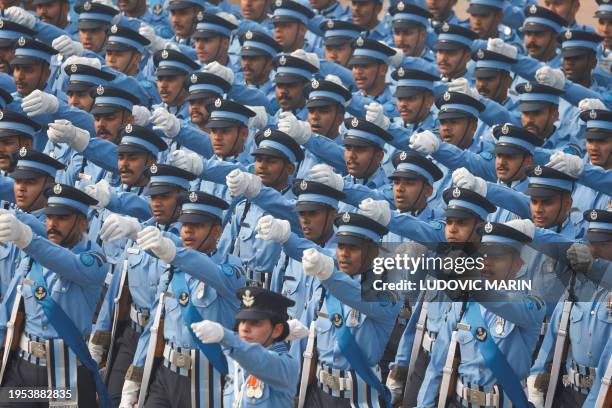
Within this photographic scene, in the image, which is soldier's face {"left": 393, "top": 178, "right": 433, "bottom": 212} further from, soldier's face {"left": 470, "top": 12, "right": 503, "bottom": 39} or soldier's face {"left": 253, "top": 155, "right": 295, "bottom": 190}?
soldier's face {"left": 470, "top": 12, "right": 503, "bottom": 39}

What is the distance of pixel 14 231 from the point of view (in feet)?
44.8

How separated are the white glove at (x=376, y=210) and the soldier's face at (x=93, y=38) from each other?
7.08 m

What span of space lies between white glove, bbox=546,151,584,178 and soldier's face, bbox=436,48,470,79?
4027 mm

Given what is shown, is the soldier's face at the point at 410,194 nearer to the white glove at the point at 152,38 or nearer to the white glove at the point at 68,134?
the white glove at the point at 68,134

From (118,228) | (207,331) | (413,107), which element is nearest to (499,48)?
(413,107)

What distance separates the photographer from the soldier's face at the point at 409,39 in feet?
68.3

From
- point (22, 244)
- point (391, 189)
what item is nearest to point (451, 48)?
point (391, 189)

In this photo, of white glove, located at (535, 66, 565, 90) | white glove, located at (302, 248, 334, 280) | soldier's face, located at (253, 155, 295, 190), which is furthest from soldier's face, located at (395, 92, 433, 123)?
white glove, located at (302, 248, 334, 280)

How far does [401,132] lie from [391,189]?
1.30 metres

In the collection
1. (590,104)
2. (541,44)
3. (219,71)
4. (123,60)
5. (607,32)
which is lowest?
(590,104)

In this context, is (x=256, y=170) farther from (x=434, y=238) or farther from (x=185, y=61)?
(x=185, y=61)

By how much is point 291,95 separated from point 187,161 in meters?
2.84

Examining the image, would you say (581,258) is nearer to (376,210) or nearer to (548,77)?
(376,210)

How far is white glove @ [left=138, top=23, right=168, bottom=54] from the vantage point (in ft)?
68.7
